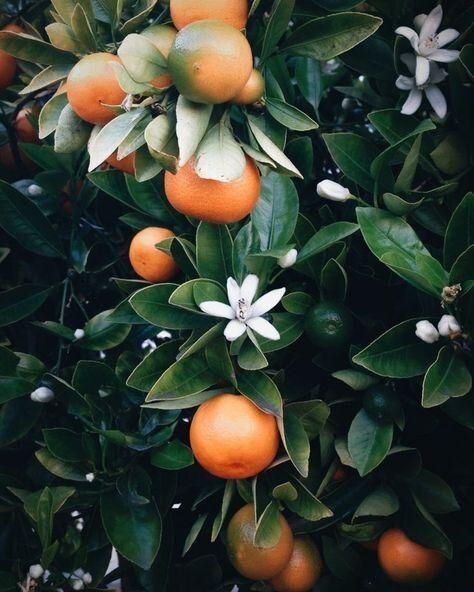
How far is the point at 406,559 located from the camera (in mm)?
1287

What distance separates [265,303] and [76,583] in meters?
0.67

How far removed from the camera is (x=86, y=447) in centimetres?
135

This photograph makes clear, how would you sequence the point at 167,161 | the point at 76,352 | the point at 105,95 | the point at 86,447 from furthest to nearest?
the point at 76,352 → the point at 86,447 → the point at 105,95 → the point at 167,161

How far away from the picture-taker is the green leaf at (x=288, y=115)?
1.10 m

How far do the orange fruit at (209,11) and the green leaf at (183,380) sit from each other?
1.69ft

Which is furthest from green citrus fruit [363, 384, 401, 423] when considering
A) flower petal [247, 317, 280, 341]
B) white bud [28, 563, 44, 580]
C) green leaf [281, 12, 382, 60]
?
white bud [28, 563, 44, 580]

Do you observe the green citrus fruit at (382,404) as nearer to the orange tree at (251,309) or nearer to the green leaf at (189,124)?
the orange tree at (251,309)

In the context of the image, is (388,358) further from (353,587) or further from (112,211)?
(112,211)

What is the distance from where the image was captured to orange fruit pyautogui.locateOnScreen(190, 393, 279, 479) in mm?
1141

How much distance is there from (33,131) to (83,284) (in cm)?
37

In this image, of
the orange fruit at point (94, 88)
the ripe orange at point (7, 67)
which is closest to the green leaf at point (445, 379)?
the orange fruit at point (94, 88)

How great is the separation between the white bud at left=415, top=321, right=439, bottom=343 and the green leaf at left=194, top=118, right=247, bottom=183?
389mm

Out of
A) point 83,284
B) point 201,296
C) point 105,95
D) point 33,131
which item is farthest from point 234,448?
point 33,131

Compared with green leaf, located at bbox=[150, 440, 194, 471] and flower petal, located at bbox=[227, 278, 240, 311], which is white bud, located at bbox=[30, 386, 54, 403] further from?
flower petal, located at bbox=[227, 278, 240, 311]
